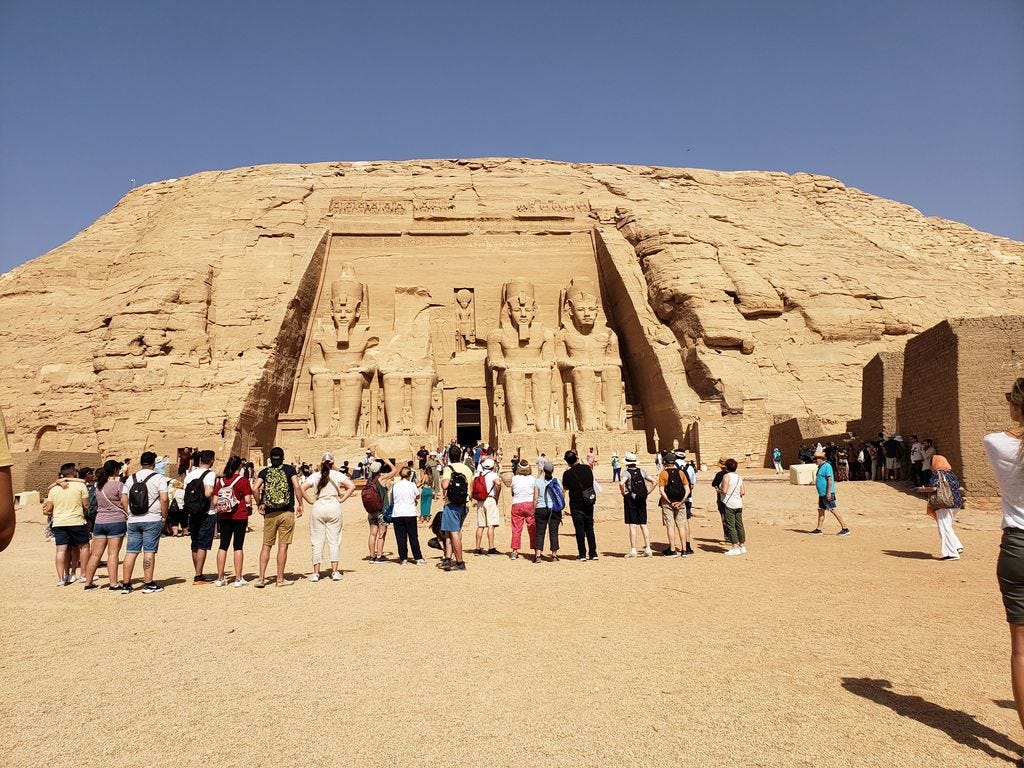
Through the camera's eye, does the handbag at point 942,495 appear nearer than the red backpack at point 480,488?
Yes

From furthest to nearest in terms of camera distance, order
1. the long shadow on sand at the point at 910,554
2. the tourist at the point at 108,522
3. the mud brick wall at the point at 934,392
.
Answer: the mud brick wall at the point at 934,392 → the long shadow on sand at the point at 910,554 → the tourist at the point at 108,522

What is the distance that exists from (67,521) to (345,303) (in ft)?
48.7

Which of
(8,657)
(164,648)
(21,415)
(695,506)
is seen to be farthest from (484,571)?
(21,415)

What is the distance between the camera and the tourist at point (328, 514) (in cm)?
699

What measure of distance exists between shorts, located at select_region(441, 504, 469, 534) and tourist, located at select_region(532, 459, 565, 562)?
3.12 feet

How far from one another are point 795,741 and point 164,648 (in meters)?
3.87

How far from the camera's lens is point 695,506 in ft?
40.3

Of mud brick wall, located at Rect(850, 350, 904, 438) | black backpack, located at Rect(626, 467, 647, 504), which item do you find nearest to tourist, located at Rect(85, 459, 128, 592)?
black backpack, located at Rect(626, 467, 647, 504)

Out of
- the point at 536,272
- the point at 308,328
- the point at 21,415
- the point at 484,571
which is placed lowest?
the point at 484,571

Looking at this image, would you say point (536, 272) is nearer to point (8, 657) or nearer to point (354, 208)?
point (354, 208)

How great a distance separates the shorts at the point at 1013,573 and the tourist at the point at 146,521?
21.9 feet

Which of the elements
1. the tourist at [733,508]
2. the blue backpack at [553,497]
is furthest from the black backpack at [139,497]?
the tourist at [733,508]

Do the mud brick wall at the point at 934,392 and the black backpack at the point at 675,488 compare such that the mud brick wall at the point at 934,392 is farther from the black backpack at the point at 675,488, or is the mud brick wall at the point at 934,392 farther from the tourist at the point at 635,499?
the tourist at the point at 635,499

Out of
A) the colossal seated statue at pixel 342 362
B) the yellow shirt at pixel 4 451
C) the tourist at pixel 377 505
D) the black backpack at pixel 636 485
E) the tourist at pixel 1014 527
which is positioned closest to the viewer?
the yellow shirt at pixel 4 451
